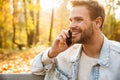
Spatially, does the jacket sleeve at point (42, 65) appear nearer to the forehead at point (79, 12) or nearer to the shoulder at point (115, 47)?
the forehead at point (79, 12)

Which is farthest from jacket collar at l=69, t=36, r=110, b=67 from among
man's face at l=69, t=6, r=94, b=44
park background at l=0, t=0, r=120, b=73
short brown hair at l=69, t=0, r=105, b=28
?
park background at l=0, t=0, r=120, b=73

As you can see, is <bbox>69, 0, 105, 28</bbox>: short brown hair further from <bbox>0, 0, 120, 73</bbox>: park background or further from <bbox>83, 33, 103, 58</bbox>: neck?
<bbox>0, 0, 120, 73</bbox>: park background

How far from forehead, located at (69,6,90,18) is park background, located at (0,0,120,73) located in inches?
479

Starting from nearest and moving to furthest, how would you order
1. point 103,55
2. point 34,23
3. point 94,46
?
point 103,55
point 94,46
point 34,23

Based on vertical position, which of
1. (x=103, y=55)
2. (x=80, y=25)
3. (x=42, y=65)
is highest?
(x=80, y=25)

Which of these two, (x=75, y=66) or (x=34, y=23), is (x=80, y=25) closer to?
(x=75, y=66)

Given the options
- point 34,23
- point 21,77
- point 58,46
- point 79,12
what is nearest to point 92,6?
point 79,12

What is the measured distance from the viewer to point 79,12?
10.2 feet

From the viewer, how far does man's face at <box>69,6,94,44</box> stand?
10.0 feet

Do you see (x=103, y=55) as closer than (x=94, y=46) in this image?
Yes

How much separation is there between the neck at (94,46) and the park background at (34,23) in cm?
1210

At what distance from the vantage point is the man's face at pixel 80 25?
305cm

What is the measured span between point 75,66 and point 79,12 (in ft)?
1.69

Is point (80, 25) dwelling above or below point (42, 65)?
above
